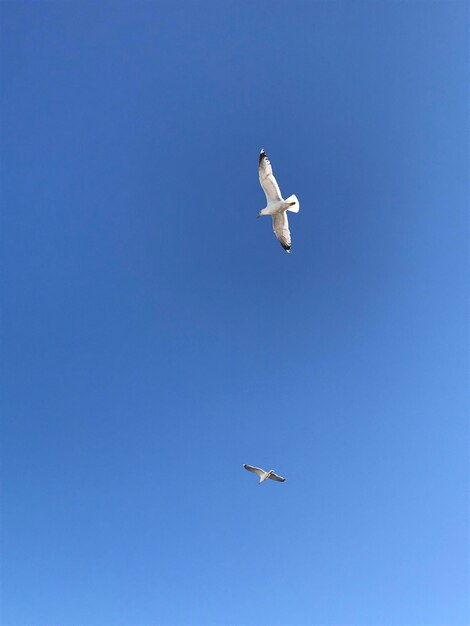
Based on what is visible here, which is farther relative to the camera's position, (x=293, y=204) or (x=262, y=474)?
(x=262, y=474)

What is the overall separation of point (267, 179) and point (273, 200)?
37.2 inches

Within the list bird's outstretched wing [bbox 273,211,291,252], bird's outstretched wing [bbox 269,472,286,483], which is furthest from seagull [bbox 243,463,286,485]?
bird's outstretched wing [bbox 273,211,291,252]

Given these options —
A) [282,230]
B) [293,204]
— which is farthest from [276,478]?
[293,204]

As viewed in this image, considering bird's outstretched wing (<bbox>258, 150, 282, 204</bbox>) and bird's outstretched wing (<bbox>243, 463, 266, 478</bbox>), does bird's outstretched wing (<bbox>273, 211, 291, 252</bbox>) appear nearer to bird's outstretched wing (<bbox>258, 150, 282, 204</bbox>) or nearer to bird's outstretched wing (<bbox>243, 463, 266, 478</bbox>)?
bird's outstretched wing (<bbox>258, 150, 282, 204</bbox>)

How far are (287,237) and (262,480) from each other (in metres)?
12.2

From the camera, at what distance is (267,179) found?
24016 mm

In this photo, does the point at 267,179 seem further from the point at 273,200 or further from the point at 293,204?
the point at 293,204

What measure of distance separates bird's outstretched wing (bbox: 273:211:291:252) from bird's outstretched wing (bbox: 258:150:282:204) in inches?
41.8

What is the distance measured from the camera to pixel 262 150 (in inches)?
934

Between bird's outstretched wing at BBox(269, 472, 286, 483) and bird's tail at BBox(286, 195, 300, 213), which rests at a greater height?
bird's tail at BBox(286, 195, 300, 213)

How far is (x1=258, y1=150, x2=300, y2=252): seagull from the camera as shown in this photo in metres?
23.9

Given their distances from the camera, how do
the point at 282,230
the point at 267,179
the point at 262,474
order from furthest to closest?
the point at 262,474
the point at 282,230
the point at 267,179

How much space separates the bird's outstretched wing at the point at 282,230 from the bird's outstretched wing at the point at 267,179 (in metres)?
1.06

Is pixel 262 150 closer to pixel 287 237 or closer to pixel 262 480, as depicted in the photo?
pixel 287 237
